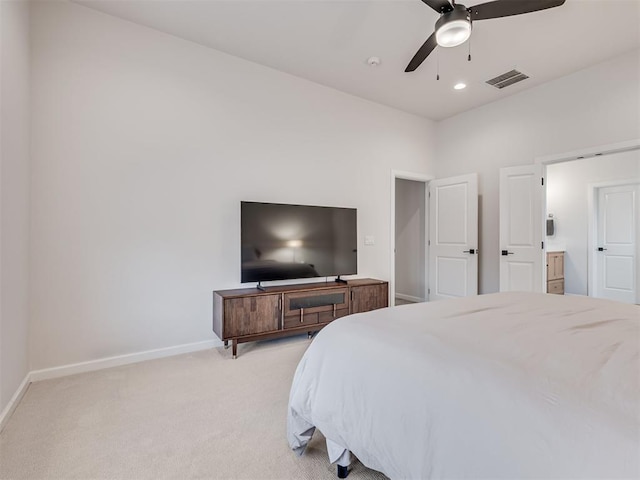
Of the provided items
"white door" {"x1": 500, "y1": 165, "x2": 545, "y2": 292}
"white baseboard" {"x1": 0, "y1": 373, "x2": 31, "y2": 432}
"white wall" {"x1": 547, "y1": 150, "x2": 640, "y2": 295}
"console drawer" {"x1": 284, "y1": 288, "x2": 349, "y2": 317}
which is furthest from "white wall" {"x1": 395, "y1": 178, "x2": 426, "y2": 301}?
"white baseboard" {"x1": 0, "y1": 373, "x2": 31, "y2": 432}

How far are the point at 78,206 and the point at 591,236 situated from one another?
743 centimetres

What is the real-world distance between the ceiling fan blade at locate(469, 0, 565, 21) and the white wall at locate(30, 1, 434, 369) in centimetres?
214

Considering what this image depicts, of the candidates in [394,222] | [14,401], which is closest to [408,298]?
[394,222]

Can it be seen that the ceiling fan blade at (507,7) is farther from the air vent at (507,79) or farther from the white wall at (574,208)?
the white wall at (574,208)

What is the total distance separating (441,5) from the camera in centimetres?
210

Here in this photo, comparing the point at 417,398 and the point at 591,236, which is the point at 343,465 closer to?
the point at 417,398

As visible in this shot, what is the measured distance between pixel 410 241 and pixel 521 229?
75.5 inches

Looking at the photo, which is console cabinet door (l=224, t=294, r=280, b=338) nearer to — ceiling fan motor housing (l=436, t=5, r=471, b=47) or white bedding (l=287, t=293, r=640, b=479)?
white bedding (l=287, t=293, r=640, b=479)

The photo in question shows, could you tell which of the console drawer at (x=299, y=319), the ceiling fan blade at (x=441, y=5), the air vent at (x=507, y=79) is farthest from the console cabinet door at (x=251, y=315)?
the air vent at (x=507, y=79)

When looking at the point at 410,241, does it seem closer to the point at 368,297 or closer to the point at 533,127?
the point at 368,297

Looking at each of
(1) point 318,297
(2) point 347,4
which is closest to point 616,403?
(1) point 318,297

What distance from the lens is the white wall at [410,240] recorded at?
18.1 ft

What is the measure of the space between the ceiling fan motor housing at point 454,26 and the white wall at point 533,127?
2.21m

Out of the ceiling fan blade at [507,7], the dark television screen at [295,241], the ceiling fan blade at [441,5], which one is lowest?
the dark television screen at [295,241]
